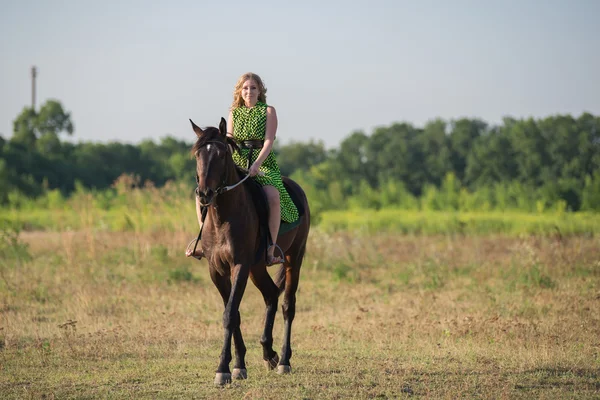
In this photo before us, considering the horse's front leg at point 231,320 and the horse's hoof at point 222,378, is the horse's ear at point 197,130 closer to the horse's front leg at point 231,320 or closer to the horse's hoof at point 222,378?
the horse's front leg at point 231,320

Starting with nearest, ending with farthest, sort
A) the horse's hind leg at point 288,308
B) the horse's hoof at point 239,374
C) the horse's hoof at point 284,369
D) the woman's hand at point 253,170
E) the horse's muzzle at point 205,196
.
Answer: the horse's muzzle at point 205,196 < the horse's hoof at point 239,374 < the woman's hand at point 253,170 < the horse's hoof at point 284,369 < the horse's hind leg at point 288,308

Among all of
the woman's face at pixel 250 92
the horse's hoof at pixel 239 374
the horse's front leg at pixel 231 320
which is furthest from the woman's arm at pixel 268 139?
the horse's hoof at pixel 239 374

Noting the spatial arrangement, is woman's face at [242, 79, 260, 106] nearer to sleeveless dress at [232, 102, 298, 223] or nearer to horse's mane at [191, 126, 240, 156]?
sleeveless dress at [232, 102, 298, 223]

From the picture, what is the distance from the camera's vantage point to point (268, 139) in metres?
7.03

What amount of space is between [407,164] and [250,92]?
30755mm

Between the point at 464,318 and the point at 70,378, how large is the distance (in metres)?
5.10

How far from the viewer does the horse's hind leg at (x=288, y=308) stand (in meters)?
7.04

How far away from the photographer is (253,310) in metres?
10.8

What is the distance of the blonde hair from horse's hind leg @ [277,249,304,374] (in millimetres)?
1796

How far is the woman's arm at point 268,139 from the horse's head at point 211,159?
1.60 feet

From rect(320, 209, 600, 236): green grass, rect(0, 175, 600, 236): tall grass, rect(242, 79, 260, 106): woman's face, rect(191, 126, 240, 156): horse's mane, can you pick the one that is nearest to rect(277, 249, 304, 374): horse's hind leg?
rect(242, 79, 260, 106): woman's face

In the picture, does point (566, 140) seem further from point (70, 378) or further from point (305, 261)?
point (70, 378)

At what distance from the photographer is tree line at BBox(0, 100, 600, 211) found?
28688mm

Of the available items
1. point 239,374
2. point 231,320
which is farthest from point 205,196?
point 239,374
